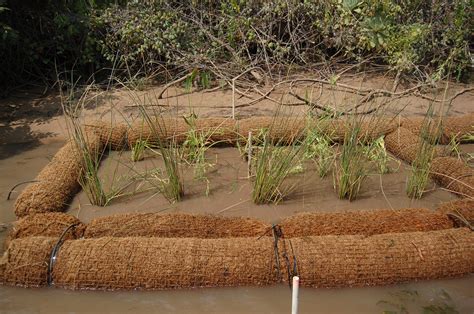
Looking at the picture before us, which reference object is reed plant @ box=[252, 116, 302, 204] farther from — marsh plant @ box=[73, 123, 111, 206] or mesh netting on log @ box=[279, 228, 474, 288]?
marsh plant @ box=[73, 123, 111, 206]

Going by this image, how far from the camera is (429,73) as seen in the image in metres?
7.05

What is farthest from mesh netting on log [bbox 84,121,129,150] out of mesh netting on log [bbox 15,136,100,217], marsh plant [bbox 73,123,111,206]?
marsh plant [bbox 73,123,111,206]

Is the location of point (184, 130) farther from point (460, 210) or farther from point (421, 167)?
point (460, 210)

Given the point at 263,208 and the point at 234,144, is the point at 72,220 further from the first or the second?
the point at 234,144

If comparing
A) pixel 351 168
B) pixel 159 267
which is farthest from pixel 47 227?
pixel 351 168

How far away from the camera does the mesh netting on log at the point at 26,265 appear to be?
3146 mm

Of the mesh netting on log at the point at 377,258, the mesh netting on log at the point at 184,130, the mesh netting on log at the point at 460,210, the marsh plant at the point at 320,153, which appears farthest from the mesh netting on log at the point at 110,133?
the mesh netting on log at the point at 460,210

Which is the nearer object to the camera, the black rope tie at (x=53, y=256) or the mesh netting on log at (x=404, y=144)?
the black rope tie at (x=53, y=256)

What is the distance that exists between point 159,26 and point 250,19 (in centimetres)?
119

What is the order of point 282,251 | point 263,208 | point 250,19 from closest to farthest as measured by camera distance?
point 282,251, point 263,208, point 250,19

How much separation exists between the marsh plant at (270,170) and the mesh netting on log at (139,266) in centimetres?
80

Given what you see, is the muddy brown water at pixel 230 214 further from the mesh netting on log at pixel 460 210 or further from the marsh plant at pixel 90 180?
the mesh netting on log at pixel 460 210

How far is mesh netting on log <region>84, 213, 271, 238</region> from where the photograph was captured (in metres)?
3.49

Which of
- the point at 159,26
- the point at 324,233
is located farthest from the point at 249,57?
the point at 324,233
